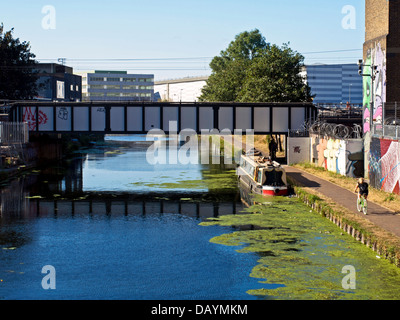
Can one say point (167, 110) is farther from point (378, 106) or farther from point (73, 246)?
point (73, 246)

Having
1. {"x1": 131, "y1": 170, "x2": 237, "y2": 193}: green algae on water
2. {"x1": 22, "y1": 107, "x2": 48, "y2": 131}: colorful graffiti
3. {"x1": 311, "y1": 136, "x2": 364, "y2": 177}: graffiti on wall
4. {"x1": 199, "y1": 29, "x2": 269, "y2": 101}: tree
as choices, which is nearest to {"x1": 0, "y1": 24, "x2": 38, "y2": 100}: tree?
{"x1": 22, "y1": 107, "x2": 48, "y2": 131}: colorful graffiti

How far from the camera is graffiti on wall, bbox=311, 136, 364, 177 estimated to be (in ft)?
154

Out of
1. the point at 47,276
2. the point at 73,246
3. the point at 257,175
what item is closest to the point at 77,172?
the point at 257,175

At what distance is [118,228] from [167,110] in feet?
115

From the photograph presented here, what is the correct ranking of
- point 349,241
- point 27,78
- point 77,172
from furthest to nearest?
point 27,78 < point 77,172 < point 349,241

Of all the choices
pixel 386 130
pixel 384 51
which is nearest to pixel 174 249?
pixel 386 130

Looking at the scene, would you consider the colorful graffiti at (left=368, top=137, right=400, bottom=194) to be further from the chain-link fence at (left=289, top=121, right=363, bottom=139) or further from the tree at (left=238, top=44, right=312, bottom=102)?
the tree at (left=238, top=44, right=312, bottom=102)

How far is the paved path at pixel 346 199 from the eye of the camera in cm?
2883

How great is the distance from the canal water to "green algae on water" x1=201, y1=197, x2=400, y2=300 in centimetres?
4

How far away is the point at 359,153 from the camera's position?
4678cm

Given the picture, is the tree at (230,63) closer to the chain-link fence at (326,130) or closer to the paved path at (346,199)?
the chain-link fence at (326,130)

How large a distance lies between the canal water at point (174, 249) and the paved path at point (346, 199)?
1.80 meters

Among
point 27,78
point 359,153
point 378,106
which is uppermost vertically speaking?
point 27,78

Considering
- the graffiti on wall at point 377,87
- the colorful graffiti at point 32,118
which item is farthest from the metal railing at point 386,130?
the colorful graffiti at point 32,118
